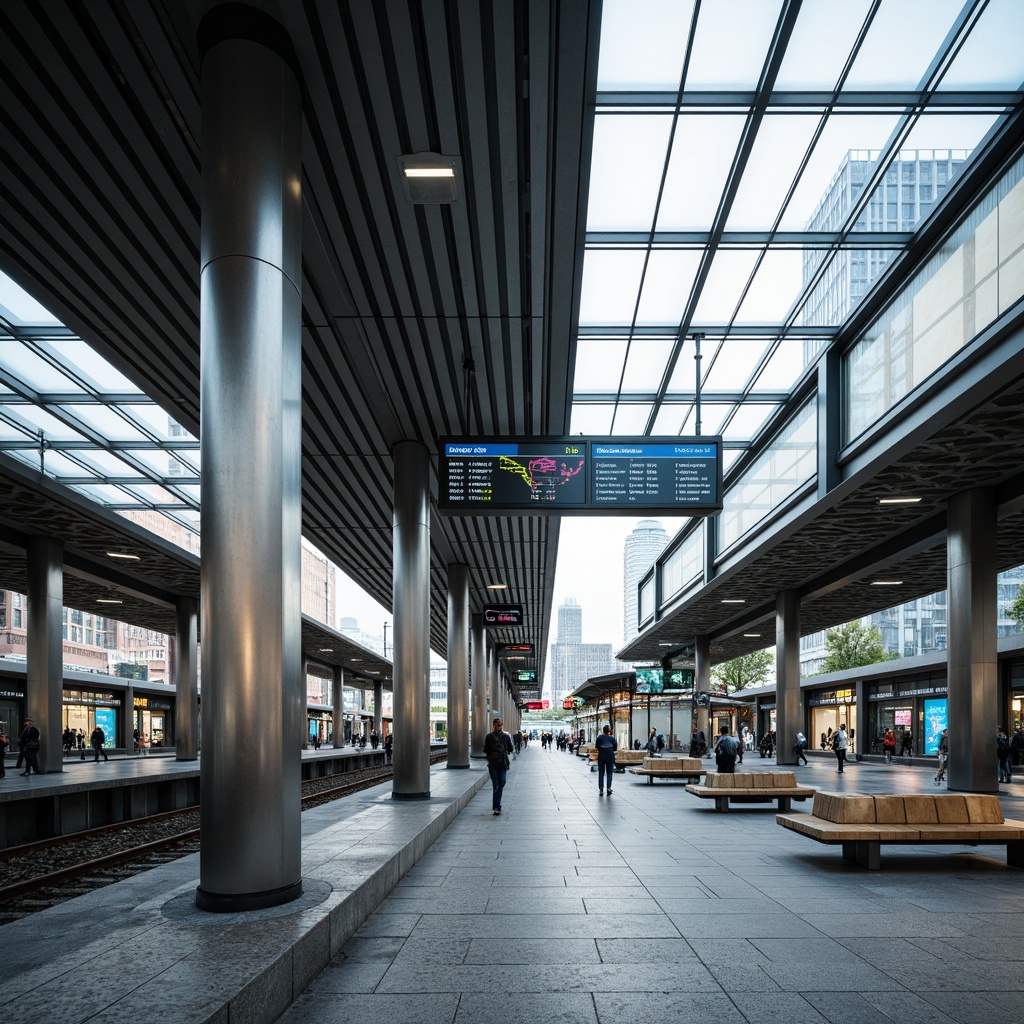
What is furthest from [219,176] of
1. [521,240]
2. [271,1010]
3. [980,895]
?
[980,895]

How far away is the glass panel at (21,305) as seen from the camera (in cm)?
1209

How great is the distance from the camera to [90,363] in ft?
47.7

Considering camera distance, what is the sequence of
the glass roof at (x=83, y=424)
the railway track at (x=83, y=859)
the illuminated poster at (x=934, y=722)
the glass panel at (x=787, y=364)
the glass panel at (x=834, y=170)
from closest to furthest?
1. the glass panel at (x=834, y=170)
2. the railway track at (x=83, y=859)
3. the glass roof at (x=83, y=424)
4. the glass panel at (x=787, y=364)
5. the illuminated poster at (x=934, y=722)

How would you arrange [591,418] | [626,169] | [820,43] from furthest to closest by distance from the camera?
[591,418]
[626,169]
[820,43]

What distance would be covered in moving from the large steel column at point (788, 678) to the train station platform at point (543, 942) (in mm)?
22112

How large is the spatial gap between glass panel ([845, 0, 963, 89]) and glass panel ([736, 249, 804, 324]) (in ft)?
9.70

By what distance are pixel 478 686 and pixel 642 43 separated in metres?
31.8

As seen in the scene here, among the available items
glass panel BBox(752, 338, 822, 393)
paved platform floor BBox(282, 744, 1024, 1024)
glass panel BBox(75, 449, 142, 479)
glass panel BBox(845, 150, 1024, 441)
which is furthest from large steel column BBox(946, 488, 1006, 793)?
glass panel BBox(75, 449, 142, 479)

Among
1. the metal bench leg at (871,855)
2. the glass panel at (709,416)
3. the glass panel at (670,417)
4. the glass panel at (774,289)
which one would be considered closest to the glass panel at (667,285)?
the glass panel at (774,289)

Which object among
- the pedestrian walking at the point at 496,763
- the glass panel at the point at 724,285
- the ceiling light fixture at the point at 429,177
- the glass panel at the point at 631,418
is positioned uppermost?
the glass panel at the point at 724,285

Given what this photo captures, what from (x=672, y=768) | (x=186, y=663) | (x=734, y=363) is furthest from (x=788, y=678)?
(x=186, y=663)

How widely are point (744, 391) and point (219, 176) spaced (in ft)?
45.0

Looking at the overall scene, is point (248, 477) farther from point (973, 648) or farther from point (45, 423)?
point (973, 648)

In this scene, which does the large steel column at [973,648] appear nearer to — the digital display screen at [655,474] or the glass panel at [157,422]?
the digital display screen at [655,474]
